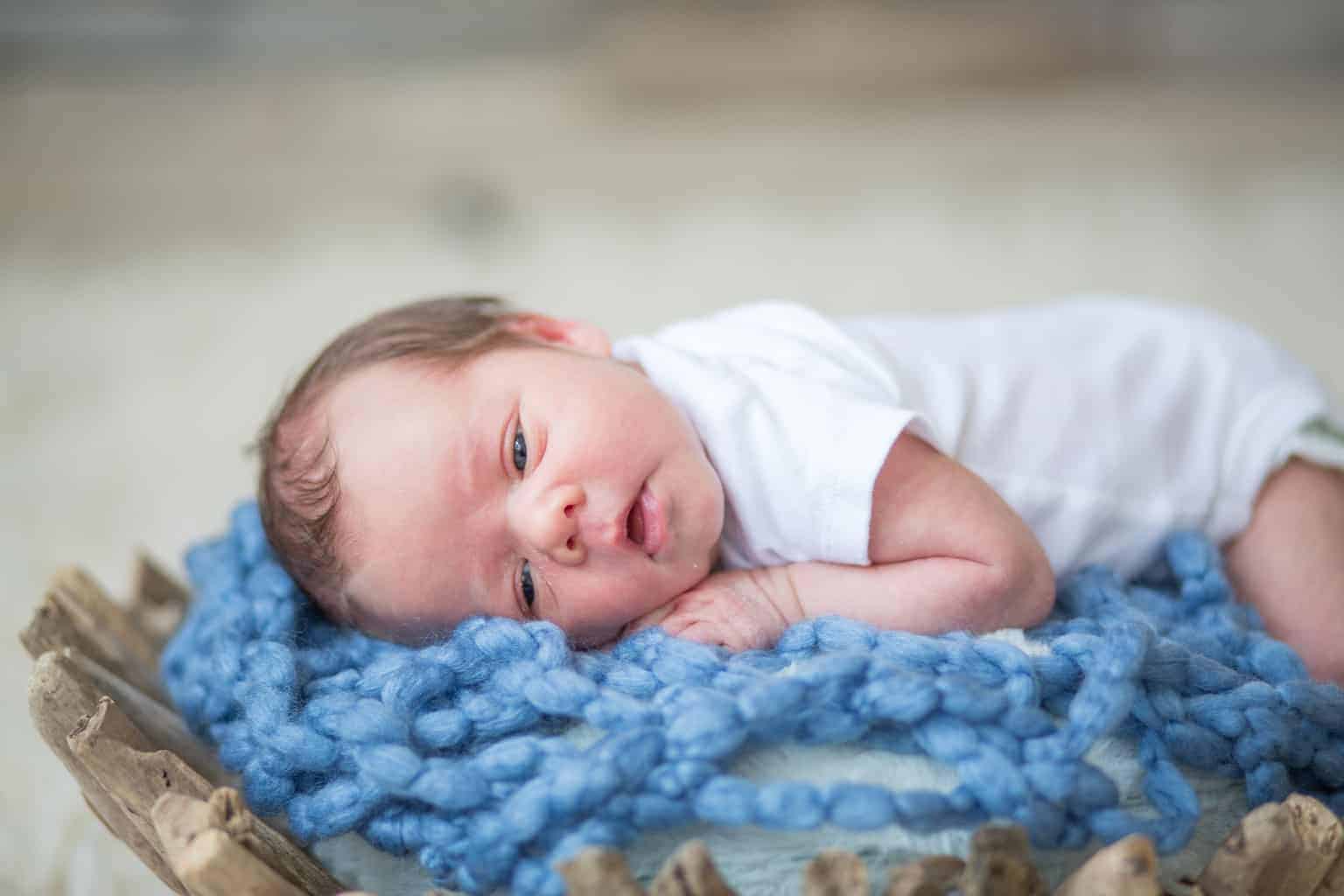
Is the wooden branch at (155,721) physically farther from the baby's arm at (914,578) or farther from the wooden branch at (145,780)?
the baby's arm at (914,578)

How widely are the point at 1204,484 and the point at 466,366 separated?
0.66 metres

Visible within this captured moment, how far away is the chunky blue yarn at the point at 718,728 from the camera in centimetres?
73

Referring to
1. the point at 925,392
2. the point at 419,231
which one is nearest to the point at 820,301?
the point at 419,231

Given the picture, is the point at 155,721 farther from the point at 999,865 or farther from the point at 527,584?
the point at 999,865

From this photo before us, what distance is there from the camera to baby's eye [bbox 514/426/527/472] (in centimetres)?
97

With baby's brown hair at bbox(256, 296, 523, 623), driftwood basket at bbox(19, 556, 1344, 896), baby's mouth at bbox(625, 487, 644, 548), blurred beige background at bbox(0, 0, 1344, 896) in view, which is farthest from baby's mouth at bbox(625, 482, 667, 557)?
blurred beige background at bbox(0, 0, 1344, 896)

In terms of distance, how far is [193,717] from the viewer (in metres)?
0.98

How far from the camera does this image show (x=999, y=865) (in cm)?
67

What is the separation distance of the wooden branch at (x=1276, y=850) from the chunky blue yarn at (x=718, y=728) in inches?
1.9

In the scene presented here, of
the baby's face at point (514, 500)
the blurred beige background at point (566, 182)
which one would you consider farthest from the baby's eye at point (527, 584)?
the blurred beige background at point (566, 182)

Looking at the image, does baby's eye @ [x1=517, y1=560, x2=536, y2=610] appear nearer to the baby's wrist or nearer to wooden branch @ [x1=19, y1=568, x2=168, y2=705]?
the baby's wrist

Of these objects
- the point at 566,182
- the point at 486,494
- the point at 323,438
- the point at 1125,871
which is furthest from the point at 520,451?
the point at 566,182

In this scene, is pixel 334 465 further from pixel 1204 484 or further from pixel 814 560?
pixel 1204 484

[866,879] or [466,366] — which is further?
[466,366]
